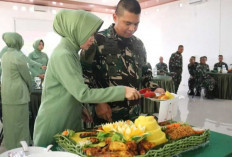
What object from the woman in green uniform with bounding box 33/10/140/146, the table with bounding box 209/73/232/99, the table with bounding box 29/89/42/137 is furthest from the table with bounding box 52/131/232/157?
the table with bounding box 209/73/232/99

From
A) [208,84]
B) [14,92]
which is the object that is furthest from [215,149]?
[208,84]

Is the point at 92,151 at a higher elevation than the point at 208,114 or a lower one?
higher

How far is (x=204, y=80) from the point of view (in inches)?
251

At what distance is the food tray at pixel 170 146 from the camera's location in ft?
2.65

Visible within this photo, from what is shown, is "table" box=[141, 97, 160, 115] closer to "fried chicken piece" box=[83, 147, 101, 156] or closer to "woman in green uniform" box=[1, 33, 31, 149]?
"woman in green uniform" box=[1, 33, 31, 149]

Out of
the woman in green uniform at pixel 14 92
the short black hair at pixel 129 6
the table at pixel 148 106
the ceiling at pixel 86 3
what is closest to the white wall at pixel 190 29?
the ceiling at pixel 86 3

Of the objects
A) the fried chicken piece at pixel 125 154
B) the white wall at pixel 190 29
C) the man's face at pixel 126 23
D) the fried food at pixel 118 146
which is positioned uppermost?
the white wall at pixel 190 29

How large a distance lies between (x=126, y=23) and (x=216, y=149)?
0.83m

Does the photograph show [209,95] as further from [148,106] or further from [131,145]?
[131,145]

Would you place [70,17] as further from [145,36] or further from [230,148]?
[145,36]

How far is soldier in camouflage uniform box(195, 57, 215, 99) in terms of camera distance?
20.4 feet

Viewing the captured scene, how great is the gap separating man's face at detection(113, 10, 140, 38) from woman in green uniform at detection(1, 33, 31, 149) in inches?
63.5

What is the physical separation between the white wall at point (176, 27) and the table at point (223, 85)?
1.49 m

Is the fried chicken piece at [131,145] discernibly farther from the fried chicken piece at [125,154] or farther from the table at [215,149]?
→ the table at [215,149]
